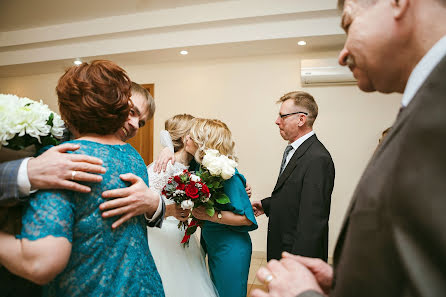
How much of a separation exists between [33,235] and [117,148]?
0.40m

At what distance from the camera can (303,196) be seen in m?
2.32

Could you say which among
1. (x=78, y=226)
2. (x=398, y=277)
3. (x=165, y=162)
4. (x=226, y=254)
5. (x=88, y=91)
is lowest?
(x=226, y=254)

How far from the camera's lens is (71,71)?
43.3 inches

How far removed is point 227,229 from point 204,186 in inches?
20.0

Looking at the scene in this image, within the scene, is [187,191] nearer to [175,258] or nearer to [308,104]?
[175,258]

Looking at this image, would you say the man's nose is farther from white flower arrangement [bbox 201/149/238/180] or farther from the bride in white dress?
the bride in white dress

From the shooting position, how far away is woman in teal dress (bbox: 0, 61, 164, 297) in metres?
0.88

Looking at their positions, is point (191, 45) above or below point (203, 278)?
above

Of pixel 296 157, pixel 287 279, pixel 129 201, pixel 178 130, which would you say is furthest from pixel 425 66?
pixel 178 130

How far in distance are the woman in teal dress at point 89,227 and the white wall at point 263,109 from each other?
4126 millimetres

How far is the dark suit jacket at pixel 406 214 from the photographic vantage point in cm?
52

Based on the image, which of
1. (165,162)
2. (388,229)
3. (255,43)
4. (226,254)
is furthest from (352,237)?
(255,43)

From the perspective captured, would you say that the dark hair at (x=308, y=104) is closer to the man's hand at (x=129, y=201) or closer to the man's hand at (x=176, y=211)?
the man's hand at (x=176, y=211)

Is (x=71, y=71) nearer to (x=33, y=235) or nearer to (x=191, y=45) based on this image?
(x=33, y=235)
